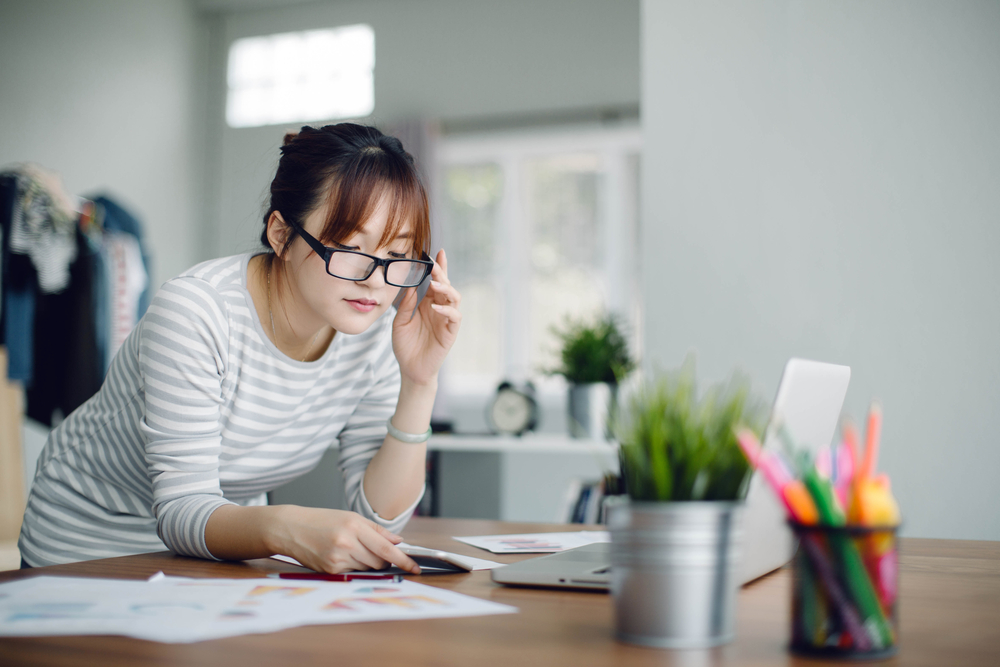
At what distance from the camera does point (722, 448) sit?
0.53m

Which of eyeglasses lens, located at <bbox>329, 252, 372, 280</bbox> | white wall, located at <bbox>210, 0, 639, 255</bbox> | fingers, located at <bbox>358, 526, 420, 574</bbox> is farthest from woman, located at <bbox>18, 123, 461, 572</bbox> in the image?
white wall, located at <bbox>210, 0, 639, 255</bbox>

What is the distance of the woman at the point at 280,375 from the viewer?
1.01 meters

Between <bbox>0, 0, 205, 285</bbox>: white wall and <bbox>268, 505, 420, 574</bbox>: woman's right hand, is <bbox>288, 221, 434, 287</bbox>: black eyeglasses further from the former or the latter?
<bbox>0, 0, 205, 285</bbox>: white wall

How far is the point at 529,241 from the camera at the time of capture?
4.77 m

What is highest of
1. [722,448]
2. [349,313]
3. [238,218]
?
[238,218]

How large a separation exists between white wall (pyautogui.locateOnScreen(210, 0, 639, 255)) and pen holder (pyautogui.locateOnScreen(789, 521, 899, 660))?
167 inches

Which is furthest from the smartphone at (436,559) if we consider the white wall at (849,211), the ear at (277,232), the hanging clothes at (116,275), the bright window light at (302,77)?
the bright window light at (302,77)

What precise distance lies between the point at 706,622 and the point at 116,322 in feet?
10.7

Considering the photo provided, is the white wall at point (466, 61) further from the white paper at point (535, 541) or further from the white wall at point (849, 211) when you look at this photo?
the white paper at point (535, 541)

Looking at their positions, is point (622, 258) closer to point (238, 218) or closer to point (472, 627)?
point (238, 218)

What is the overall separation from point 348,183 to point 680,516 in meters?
0.78

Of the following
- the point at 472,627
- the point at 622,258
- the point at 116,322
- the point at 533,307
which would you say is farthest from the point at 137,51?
the point at 472,627

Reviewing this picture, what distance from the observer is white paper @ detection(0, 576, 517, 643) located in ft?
1.90

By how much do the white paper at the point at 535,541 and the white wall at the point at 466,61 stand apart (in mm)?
3681
